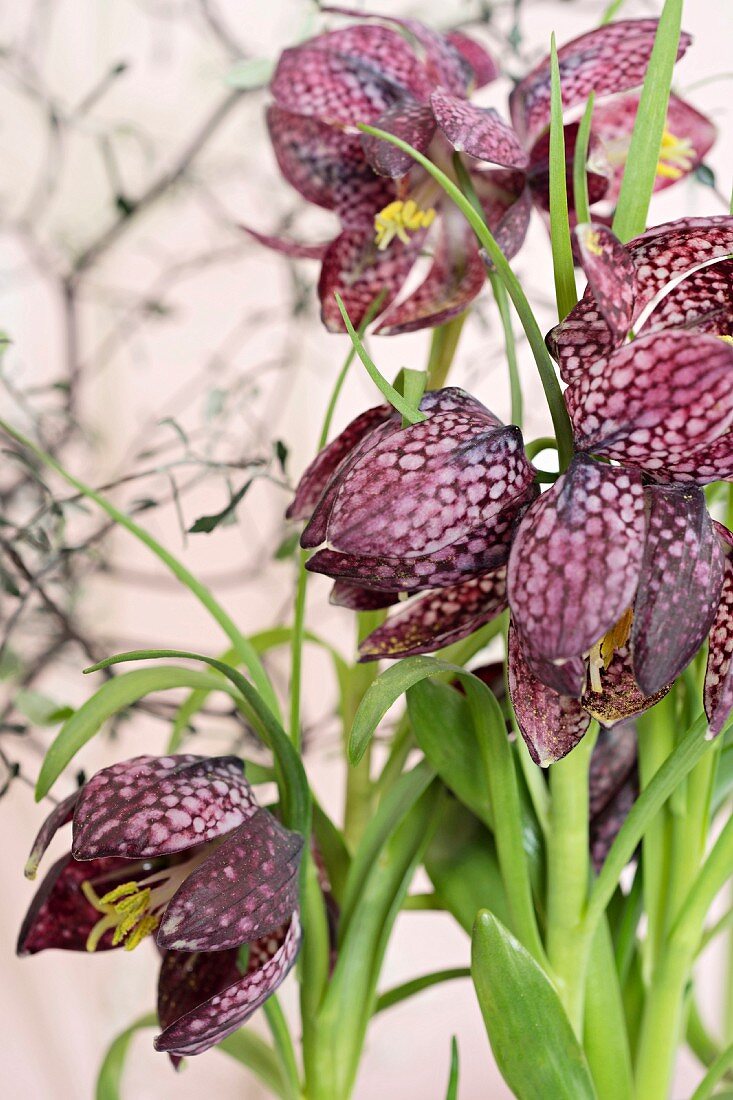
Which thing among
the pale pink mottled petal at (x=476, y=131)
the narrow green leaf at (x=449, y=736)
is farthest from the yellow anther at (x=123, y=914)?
the pale pink mottled petal at (x=476, y=131)

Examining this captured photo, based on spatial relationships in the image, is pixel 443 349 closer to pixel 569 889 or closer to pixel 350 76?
pixel 350 76

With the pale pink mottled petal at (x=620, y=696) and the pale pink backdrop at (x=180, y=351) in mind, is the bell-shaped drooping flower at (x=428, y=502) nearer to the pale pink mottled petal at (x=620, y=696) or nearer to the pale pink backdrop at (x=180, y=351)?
the pale pink mottled petal at (x=620, y=696)

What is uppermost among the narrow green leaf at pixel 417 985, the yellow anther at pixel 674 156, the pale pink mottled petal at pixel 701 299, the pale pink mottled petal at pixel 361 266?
the pale pink mottled petal at pixel 361 266

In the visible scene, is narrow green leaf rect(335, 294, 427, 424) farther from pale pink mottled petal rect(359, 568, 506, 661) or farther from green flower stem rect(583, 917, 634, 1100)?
green flower stem rect(583, 917, 634, 1100)

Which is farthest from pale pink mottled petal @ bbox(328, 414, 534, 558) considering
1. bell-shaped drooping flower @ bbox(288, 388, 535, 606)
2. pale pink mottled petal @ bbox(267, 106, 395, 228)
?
pale pink mottled petal @ bbox(267, 106, 395, 228)

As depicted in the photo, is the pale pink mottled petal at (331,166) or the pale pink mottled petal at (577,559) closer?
the pale pink mottled petal at (577,559)
